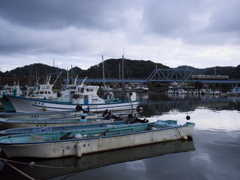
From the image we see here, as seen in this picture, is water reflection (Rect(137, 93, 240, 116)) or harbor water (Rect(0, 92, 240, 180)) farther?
water reflection (Rect(137, 93, 240, 116))

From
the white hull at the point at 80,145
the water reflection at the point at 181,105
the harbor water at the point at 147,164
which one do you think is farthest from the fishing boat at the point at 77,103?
the harbor water at the point at 147,164

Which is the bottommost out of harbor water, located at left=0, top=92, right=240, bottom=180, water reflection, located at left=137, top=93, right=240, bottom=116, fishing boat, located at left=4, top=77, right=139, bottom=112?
harbor water, located at left=0, top=92, right=240, bottom=180

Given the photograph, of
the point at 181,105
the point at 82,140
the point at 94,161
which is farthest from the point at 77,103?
the point at 181,105

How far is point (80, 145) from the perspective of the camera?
10125mm

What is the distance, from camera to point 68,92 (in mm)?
27938

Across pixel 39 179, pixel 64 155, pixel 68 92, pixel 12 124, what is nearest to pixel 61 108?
pixel 68 92

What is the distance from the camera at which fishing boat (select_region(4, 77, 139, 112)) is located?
79.8 ft

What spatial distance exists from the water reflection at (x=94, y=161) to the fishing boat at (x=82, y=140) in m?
0.27

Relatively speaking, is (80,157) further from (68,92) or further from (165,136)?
(68,92)

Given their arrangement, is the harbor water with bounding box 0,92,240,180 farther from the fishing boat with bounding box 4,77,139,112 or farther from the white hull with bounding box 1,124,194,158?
the fishing boat with bounding box 4,77,139,112

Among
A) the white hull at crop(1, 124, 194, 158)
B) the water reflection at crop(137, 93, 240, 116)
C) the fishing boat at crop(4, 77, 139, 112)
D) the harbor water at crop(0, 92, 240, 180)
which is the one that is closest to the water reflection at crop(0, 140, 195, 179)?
the harbor water at crop(0, 92, 240, 180)

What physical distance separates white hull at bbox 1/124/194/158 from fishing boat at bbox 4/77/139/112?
523 inches

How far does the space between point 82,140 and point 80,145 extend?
27 cm

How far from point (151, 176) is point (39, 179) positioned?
187 inches
